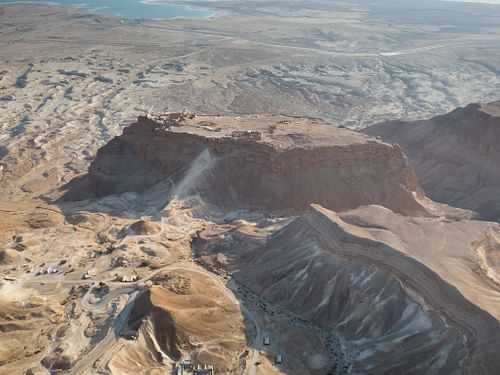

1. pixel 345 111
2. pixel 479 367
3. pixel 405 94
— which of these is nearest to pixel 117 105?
pixel 345 111

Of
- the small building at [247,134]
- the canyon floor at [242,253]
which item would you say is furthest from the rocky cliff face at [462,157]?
the small building at [247,134]

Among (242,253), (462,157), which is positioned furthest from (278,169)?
(462,157)

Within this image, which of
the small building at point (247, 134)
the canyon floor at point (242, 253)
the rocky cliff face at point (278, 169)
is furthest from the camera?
the small building at point (247, 134)

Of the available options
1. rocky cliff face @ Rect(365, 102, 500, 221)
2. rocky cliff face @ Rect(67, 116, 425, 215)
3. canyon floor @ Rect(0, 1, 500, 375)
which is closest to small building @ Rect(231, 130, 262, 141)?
rocky cliff face @ Rect(67, 116, 425, 215)

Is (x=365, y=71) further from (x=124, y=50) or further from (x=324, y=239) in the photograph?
(x=324, y=239)

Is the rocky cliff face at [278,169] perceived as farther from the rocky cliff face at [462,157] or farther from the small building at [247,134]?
the rocky cliff face at [462,157]

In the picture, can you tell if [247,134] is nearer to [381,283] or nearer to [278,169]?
[278,169]
